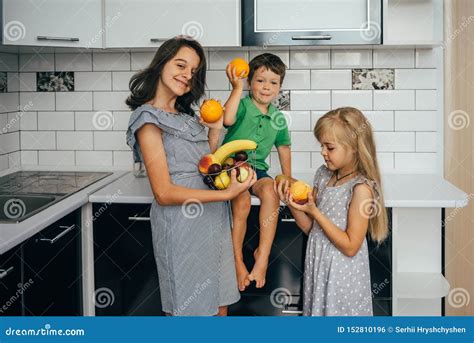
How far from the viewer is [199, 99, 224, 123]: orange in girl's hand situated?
2.05 m

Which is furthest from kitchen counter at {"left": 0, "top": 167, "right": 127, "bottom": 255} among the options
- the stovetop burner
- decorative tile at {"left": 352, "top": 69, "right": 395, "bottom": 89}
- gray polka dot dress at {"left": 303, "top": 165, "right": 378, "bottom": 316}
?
decorative tile at {"left": 352, "top": 69, "right": 395, "bottom": 89}

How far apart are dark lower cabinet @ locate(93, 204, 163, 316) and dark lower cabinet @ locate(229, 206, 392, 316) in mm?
316

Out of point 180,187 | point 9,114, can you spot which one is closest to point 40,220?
point 180,187

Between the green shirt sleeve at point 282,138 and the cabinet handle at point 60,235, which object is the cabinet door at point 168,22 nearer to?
the green shirt sleeve at point 282,138

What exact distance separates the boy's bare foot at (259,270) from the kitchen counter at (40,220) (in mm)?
605

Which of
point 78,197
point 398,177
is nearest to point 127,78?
point 78,197

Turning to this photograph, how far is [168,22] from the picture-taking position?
2.56 meters

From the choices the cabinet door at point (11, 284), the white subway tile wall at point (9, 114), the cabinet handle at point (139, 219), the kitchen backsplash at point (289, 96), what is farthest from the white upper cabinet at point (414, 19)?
the cabinet door at point (11, 284)

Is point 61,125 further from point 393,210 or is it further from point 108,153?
point 393,210

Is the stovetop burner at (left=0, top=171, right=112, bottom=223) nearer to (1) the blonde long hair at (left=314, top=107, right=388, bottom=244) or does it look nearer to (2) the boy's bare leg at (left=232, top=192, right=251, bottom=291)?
(2) the boy's bare leg at (left=232, top=192, right=251, bottom=291)

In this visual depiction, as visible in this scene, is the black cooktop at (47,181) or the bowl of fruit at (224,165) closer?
the bowl of fruit at (224,165)

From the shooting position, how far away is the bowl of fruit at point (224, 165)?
1.97 metres

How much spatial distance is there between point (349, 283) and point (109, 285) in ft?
3.01

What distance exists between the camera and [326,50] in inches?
111
